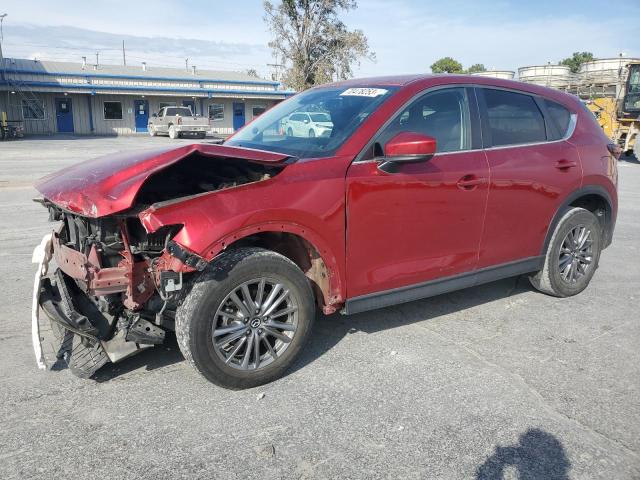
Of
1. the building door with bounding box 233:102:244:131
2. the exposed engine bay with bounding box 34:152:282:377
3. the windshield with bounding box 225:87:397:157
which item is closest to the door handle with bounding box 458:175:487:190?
the windshield with bounding box 225:87:397:157

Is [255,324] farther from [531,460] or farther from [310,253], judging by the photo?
[531,460]

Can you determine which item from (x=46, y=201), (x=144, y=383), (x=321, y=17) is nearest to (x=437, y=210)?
(x=144, y=383)

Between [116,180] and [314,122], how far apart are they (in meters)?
1.56

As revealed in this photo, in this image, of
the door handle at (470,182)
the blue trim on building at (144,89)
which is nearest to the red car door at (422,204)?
the door handle at (470,182)

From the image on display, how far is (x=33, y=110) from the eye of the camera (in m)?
37.9

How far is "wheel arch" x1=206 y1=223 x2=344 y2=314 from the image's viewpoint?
3.33 metres

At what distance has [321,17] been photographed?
46.7 metres

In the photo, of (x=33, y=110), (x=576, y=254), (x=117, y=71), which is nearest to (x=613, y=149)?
(x=576, y=254)

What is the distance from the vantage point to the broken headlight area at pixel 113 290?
300 centimetres

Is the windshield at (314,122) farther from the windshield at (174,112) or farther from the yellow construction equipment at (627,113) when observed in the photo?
the windshield at (174,112)

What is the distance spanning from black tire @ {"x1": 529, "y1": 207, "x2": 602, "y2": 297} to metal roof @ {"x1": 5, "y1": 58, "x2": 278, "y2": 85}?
40.3 metres

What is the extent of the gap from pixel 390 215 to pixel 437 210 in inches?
17.5

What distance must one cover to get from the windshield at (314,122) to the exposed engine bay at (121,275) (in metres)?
0.49

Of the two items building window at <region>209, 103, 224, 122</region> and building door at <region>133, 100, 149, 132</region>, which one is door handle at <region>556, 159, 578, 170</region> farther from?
building window at <region>209, 103, 224, 122</region>
